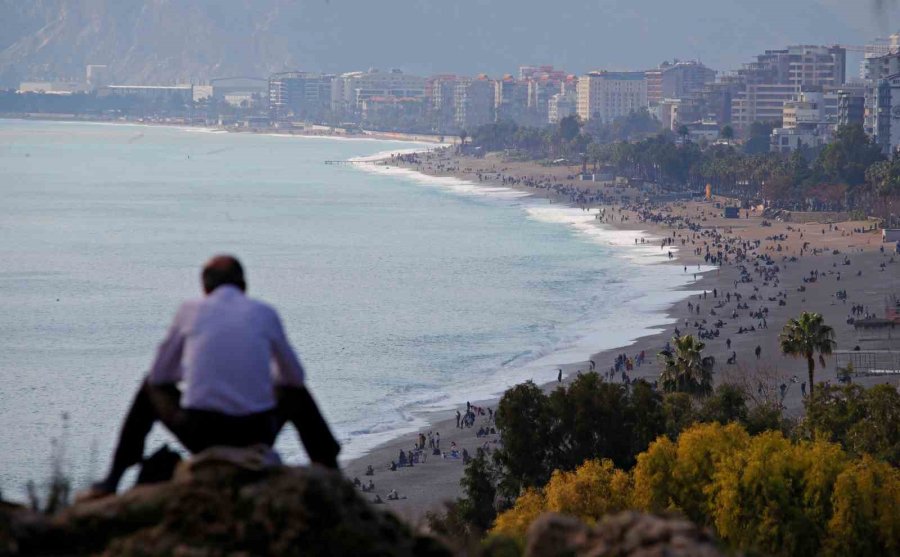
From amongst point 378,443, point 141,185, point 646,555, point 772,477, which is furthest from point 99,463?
point 141,185

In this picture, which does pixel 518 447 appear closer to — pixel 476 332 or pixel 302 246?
pixel 476 332

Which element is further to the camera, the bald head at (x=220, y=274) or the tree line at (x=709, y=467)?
the tree line at (x=709, y=467)

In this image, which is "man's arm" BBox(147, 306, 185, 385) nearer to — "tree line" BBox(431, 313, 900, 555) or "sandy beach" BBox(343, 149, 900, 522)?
"sandy beach" BBox(343, 149, 900, 522)

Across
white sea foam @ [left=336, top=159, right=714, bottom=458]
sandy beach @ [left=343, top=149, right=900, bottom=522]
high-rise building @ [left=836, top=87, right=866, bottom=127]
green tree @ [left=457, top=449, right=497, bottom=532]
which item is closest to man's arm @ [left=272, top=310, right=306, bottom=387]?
sandy beach @ [left=343, top=149, right=900, bottom=522]

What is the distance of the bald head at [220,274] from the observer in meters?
6.67

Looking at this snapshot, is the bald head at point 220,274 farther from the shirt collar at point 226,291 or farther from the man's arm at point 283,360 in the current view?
the man's arm at point 283,360

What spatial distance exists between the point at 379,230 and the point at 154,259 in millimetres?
26662

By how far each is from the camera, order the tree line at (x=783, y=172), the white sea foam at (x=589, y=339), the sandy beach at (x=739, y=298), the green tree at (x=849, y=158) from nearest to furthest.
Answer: the sandy beach at (x=739, y=298)
the white sea foam at (x=589, y=339)
the tree line at (x=783, y=172)
the green tree at (x=849, y=158)

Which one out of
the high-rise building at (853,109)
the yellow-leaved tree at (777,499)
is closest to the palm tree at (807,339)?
the yellow-leaved tree at (777,499)

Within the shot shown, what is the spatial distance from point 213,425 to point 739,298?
64.9 metres

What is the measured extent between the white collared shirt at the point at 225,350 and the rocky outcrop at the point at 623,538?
1.30 m

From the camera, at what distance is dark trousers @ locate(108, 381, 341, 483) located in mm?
6605

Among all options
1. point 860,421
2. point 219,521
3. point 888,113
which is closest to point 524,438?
point 860,421

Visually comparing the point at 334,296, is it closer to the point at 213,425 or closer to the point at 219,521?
the point at 213,425
